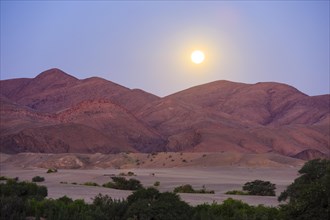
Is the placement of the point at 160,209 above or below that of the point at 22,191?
below

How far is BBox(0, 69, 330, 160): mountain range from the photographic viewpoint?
8644cm

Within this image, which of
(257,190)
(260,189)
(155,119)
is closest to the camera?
(257,190)

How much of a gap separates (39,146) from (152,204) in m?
73.4

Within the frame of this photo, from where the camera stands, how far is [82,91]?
14625 cm

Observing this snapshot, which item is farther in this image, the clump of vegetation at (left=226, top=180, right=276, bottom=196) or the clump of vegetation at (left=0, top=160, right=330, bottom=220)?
the clump of vegetation at (left=226, top=180, right=276, bottom=196)

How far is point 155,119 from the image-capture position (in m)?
120

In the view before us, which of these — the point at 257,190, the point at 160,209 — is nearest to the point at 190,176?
the point at 257,190

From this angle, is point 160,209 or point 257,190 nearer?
point 160,209

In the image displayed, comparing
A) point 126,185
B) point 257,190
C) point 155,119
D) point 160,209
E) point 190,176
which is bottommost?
point 160,209

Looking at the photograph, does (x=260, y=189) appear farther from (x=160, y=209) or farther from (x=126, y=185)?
(x=160, y=209)

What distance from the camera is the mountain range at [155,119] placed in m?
86.4

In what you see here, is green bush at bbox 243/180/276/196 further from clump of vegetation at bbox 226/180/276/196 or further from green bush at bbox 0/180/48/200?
green bush at bbox 0/180/48/200

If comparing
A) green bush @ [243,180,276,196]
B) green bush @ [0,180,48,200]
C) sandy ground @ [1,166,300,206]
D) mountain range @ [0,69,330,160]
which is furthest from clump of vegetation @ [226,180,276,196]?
mountain range @ [0,69,330,160]

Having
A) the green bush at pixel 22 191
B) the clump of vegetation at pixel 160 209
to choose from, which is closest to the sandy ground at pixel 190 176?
the green bush at pixel 22 191
